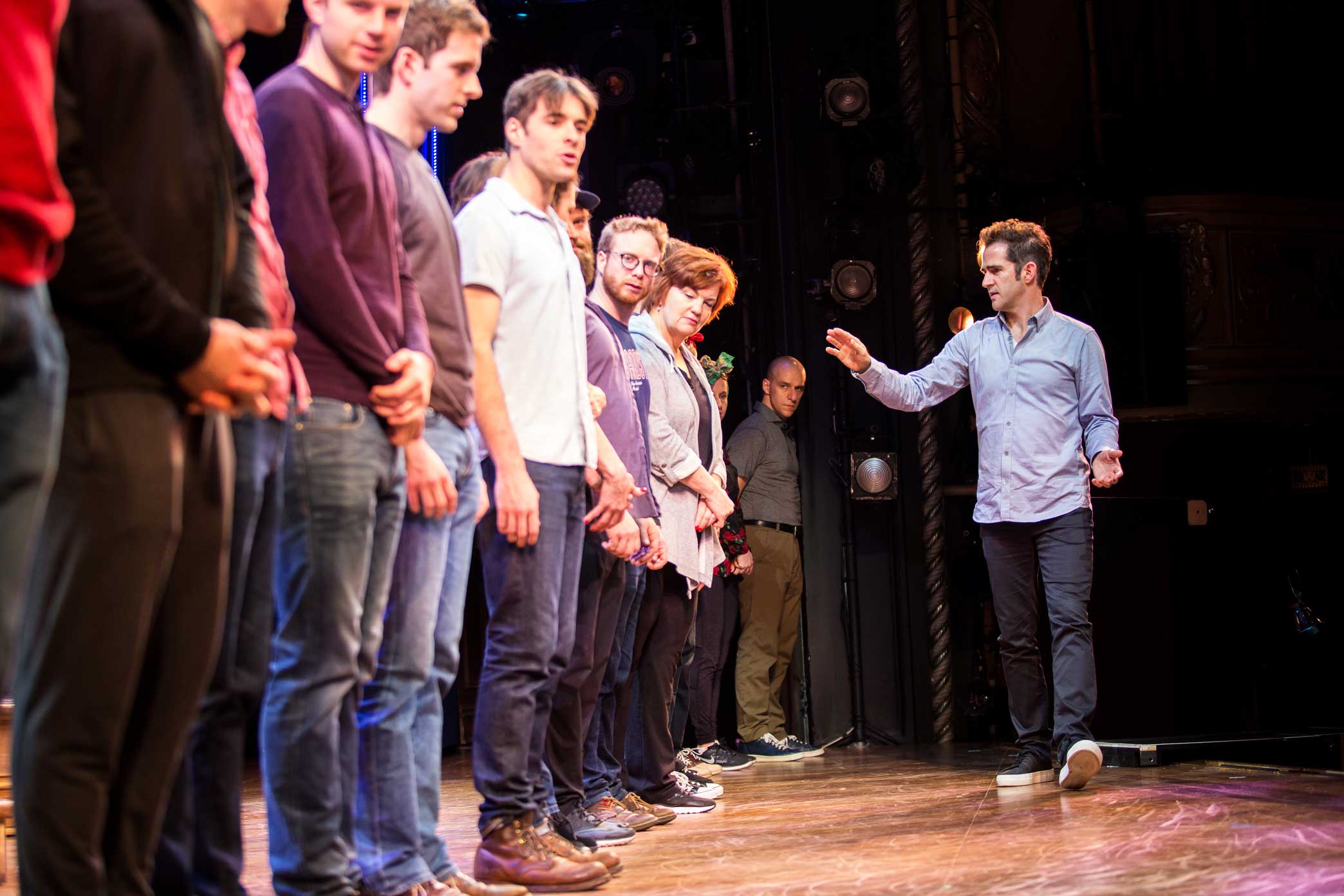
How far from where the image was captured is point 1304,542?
23.5ft

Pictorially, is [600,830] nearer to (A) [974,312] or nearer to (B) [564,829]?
(B) [564,829]

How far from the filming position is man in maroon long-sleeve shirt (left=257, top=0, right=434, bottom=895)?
1.93 metres

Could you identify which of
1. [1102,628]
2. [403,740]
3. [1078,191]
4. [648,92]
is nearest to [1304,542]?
[1102,628]

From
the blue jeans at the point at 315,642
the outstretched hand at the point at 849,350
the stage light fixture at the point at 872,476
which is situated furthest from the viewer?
the stage light fixture at the point at 872,476

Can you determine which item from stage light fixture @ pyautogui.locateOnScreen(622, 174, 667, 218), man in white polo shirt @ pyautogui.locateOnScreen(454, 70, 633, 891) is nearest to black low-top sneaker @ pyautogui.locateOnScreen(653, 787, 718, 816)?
man in white polo shirt @ pyautogui.locateOnScreen(454, 70, 633, 891)

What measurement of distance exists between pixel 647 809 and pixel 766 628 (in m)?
2.79

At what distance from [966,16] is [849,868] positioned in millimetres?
5663

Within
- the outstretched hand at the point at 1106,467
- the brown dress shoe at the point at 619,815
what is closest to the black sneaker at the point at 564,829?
the brown dress shoe at the point at 619,815

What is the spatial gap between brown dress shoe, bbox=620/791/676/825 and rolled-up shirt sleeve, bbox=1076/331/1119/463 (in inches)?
73.8

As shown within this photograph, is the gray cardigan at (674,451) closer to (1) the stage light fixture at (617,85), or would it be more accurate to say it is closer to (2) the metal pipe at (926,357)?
(2) the metal pipe at (926,357)

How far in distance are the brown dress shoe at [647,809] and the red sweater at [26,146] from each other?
2.67 metres

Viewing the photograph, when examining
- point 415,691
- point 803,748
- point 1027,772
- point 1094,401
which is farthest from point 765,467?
point 415,691

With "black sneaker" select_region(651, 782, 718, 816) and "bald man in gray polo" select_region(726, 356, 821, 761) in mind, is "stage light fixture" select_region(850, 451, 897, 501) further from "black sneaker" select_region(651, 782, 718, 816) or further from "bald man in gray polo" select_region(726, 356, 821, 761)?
"black sneaker" select_region(651, 782, 718, 816)

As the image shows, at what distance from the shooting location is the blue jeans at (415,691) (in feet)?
7.13
